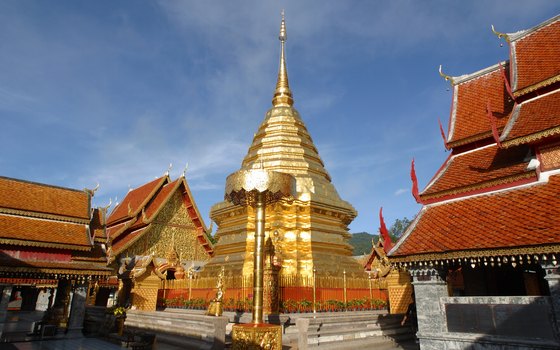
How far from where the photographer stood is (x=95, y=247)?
1658 centimetres

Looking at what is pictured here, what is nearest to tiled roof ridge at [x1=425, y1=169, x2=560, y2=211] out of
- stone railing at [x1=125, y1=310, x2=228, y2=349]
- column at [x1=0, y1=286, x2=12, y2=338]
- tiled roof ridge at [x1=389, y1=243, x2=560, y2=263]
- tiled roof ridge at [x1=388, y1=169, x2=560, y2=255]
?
tiled roof ridge at [x1=388, y1=169, x2=560, y2=255]

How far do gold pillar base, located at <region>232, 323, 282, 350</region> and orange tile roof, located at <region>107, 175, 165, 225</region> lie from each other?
2157 cm

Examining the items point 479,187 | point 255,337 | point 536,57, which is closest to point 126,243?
point 255,337

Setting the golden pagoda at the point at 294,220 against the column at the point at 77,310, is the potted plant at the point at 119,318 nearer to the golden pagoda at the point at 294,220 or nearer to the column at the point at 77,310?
the column at the point at 77,310

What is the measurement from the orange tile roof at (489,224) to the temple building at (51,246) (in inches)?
478

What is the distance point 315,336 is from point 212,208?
1154cm

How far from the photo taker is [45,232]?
50.1 feet

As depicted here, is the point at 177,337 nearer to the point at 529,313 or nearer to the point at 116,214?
the point at 529,313

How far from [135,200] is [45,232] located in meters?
14.0

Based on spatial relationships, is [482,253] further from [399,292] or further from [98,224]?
[98,224]

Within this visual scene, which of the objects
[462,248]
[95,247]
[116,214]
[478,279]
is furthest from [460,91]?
[116,214]

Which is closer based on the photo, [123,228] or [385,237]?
[385,237]

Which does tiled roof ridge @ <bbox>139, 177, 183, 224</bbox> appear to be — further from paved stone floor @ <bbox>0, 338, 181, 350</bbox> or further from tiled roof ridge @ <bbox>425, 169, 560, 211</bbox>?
tiled roof ridge @ <bbox>425, 169, 560, 211</bbox>

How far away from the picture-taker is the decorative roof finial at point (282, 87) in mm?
23391
